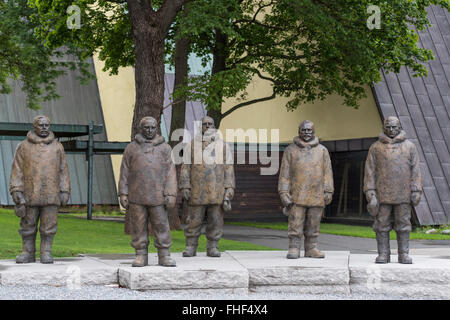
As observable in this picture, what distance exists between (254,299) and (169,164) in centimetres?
226

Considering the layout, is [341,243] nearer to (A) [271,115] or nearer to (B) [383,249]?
(B) [383,249]

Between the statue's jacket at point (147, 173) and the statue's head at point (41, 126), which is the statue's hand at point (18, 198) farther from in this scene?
the statue's jacket at point (147, 173)

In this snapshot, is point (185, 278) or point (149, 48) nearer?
point (185, 278)

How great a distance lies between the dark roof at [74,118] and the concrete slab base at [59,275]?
20102 mm

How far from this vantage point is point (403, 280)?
831 cm

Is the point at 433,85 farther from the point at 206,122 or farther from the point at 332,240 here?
the point at 206,122

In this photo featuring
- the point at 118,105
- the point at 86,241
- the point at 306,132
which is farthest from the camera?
the point at 118,105

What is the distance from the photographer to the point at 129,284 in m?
7.74

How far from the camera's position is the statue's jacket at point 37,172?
8.83 m

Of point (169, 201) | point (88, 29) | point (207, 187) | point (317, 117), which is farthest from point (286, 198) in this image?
point (317, 117)

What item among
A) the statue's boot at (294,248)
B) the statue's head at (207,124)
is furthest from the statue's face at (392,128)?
the statue's head at (207,124)

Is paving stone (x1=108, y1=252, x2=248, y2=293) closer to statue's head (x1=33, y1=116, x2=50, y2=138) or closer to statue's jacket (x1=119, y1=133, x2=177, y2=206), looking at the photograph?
statue's jacket (x1=119, y1=133, x2=177, y2=206)

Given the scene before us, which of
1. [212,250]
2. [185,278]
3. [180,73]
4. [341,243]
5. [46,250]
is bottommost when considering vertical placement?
[341,243]

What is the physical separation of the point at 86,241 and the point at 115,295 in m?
6.68
